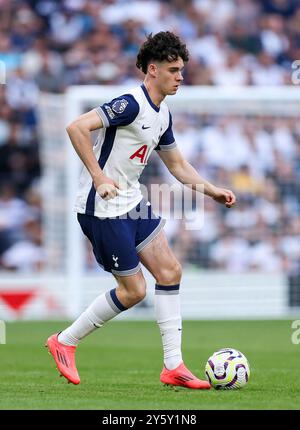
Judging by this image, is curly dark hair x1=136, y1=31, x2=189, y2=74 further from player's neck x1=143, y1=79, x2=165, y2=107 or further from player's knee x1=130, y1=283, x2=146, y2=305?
player's knee x1=130, y1=283, x2=146, y2=305

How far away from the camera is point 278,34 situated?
69.5ft

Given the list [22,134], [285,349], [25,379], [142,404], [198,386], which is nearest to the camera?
[142,404]

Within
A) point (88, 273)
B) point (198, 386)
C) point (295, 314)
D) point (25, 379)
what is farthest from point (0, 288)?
point (198, 386)

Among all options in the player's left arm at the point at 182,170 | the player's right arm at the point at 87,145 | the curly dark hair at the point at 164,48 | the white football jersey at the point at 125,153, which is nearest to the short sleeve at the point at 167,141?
the player's left arm at the point at 182,170

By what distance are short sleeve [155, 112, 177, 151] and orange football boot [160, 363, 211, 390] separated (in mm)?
1732

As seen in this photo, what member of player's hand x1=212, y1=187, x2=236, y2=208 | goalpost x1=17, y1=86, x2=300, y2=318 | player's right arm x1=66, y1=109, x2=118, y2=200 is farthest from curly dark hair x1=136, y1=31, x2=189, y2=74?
goalpost x1=17, y1=86, x2=300, y2=318

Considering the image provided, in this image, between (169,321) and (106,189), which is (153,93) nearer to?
(106,189)

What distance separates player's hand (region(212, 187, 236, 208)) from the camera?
821 centimetres

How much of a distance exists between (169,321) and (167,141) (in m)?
1.42

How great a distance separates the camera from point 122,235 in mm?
7797

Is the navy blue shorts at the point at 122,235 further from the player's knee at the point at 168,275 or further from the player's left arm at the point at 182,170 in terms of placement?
the player's left arm at the point at 182,170

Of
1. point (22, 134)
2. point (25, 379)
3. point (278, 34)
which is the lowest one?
point (25, 379)

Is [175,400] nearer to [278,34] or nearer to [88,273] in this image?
[88,273]

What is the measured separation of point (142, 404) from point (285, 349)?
5.43 m
